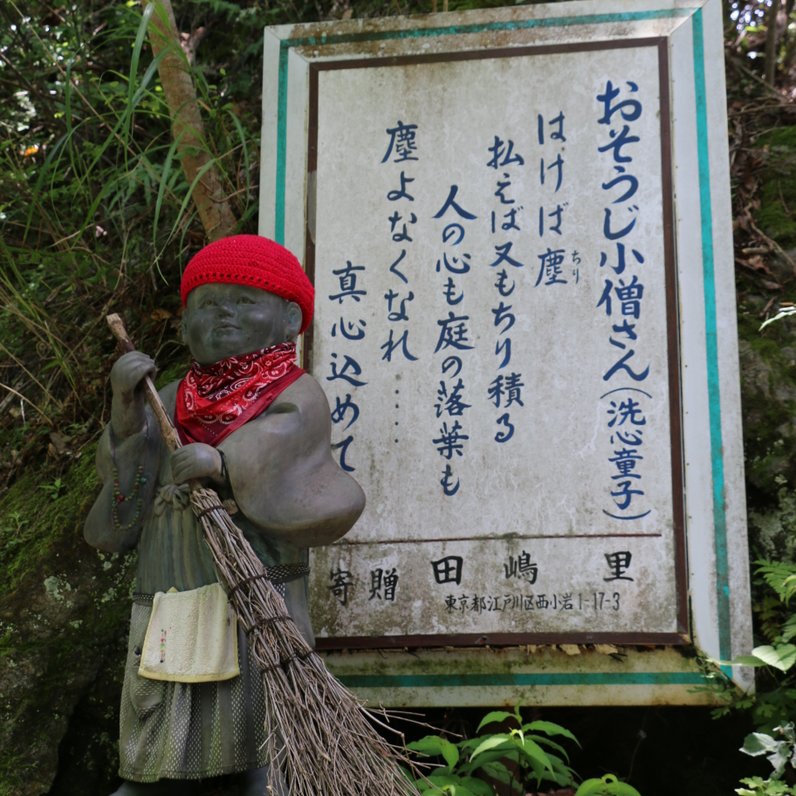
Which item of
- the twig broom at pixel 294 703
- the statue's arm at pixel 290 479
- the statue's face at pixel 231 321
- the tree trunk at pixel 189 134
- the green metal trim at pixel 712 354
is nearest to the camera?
the twig broom at pixel 294 703

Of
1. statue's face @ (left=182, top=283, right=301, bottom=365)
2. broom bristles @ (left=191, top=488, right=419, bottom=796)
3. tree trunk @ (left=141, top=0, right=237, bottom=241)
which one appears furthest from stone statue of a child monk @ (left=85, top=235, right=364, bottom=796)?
tree trunk @ (left=141, top=0, right=237, bottom=241)

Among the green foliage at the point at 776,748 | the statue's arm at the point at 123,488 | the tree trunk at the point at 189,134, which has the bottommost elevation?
the green foliage at the point at 776,748

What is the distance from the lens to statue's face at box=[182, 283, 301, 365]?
10.6 ft

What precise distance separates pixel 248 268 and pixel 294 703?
50.2 inches

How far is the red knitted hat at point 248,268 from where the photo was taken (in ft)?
10.7

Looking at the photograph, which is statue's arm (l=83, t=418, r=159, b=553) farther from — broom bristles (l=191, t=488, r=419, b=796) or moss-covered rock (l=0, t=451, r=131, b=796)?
moss-covered rock (l=0, t=451, r=131, b=796)

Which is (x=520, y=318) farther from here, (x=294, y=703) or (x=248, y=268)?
(x=294, y=703)

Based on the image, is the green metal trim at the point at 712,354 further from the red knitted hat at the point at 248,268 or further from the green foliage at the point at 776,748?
the red knitted hat at the point at 248,268

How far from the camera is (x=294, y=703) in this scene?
9.09 ft

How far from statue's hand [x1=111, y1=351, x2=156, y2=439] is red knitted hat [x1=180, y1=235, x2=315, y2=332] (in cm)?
32

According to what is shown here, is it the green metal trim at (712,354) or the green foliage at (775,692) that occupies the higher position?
the green metal trim at (712,354)

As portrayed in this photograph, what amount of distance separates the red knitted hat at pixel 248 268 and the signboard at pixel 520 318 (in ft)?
2.26

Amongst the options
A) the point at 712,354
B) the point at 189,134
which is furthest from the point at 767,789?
the point at 189,134

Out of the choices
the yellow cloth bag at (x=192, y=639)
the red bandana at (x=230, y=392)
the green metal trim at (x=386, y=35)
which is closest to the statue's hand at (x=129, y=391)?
the red bandana at (x=230, y=392)
